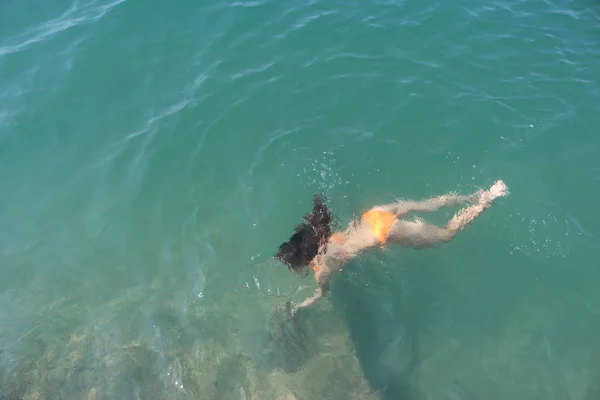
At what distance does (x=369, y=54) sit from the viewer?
555 inches

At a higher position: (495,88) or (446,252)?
(495,88)

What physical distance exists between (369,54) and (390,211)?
6382 mm

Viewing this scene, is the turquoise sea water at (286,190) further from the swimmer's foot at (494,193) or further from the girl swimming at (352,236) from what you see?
the girl swimming at (352,236)

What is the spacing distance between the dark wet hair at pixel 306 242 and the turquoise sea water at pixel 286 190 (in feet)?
5.29

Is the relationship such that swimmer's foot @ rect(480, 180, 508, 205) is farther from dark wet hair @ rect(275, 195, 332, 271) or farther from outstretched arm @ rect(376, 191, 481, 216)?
dark wet hair @ rect(275, 195, 332, 271)

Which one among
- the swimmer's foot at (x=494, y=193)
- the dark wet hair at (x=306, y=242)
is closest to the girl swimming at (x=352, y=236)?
the dark wet hair at (x=306, y=242)

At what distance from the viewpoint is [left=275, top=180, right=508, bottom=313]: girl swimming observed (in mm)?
8508

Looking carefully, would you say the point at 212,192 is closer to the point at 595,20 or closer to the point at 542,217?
the point at 542,217

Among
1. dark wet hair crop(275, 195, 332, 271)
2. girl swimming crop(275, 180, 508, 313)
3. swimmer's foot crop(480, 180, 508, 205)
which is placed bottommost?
swimmer's foot crop(480, 180, 508, 205)

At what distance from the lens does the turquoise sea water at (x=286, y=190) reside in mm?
9203

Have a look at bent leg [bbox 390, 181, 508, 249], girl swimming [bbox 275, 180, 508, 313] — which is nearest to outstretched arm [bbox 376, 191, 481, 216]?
girl swimming [bbox 275, 180, 508, 313]

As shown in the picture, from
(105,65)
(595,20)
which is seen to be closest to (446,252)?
(595,20)

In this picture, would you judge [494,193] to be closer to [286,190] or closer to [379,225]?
[379,225]

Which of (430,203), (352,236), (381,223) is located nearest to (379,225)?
(381,223)
